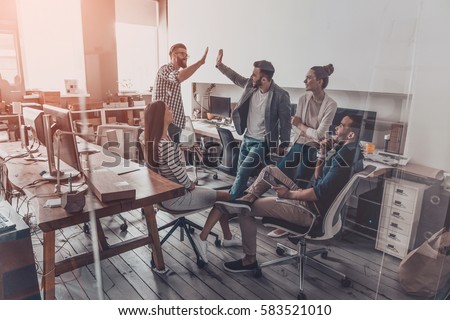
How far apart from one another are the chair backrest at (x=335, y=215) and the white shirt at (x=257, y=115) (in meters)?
0.91

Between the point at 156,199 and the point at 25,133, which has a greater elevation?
the point at 25,133

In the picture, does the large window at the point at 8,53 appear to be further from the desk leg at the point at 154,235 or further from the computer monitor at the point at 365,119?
the computer monitor at the point at 365,119

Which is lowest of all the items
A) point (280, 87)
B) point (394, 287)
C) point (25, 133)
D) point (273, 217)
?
point (394, 287)

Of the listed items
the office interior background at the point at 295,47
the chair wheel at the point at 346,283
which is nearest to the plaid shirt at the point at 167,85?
the office interior background at the point at 295,47

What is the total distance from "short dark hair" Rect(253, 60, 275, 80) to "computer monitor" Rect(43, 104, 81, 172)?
1.74m

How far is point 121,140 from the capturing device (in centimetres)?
319

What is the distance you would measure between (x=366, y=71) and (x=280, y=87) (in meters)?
0.66

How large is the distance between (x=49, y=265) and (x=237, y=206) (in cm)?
112

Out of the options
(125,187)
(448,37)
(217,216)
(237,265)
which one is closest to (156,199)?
(125,187)

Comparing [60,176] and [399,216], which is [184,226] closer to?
[60,176]

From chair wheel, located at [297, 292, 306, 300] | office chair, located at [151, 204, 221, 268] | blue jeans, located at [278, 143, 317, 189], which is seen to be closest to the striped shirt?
office chair, located at [151, 204, 221, 268]

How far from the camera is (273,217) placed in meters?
2.02

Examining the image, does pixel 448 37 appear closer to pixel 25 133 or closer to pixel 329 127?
pixel 329 127
